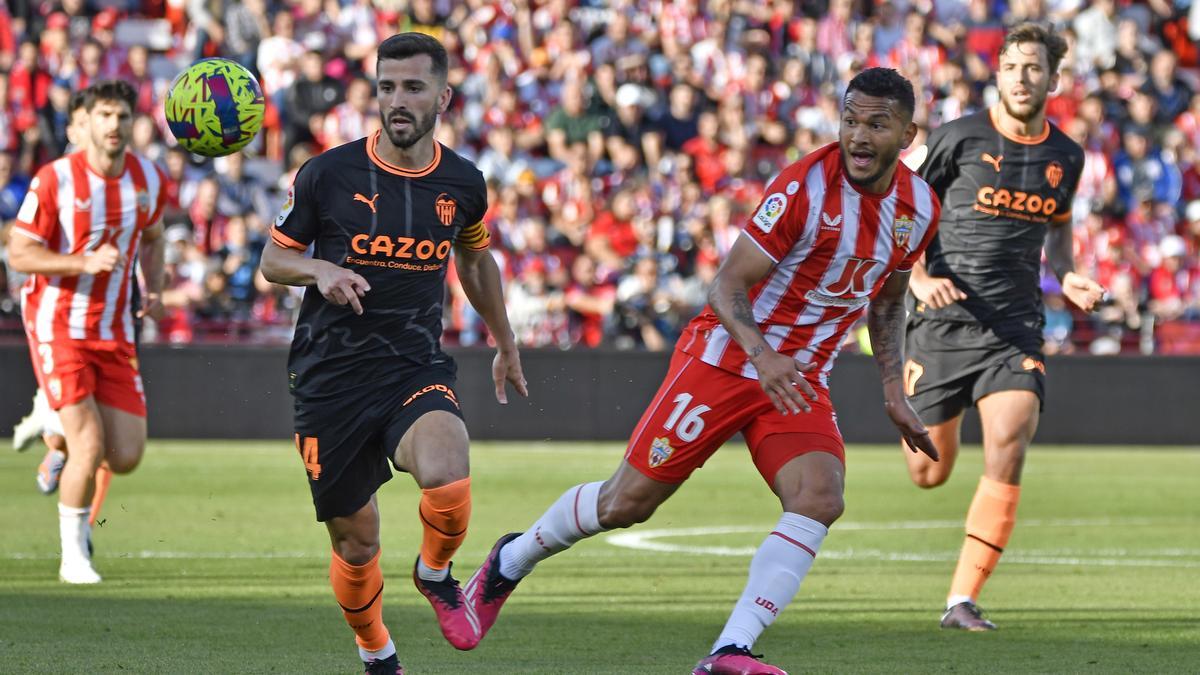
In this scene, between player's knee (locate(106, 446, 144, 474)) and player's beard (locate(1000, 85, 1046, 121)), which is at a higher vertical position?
player's beard (locate(1000, 85, 1046, 121))

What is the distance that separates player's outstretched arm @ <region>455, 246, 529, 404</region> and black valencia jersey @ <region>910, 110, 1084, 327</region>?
283 cm

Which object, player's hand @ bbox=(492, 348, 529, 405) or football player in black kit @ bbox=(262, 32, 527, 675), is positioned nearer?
football player in black kit @ bbox=(262, 32, 527, 675)

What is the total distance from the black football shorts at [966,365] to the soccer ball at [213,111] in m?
3.53

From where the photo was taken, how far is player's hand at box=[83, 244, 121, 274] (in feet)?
30.3

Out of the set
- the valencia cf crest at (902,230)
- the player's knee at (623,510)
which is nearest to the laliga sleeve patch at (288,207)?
the player's knee at (623,510)

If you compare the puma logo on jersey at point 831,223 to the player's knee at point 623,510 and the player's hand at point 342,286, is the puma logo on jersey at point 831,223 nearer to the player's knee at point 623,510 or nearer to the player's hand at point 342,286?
the player's knee at point 623,510

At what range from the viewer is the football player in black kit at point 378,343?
6.35 metres

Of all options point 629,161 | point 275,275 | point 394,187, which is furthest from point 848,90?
point 629,161

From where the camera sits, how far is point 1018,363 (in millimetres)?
8711

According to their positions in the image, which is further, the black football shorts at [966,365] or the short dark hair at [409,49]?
the black football shorts at [966,365]

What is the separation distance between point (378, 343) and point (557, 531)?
3.44 feet

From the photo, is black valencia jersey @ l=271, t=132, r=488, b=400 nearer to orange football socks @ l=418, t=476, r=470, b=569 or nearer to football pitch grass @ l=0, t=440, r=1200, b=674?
orange football socks @ l=418, t=476, r=470, b=569

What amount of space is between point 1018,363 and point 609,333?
36.2ft

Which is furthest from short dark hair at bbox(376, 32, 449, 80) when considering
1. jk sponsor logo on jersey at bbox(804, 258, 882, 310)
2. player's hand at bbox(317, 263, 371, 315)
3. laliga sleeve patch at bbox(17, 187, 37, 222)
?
laliga sleeve patch at bbox(17, 187, 37, 222)
